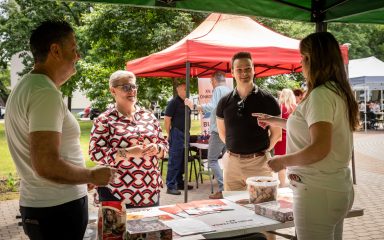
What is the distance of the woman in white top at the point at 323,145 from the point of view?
2021 mm

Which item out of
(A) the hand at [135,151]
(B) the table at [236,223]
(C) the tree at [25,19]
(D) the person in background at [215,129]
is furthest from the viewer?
(C) the tree at [25,19]

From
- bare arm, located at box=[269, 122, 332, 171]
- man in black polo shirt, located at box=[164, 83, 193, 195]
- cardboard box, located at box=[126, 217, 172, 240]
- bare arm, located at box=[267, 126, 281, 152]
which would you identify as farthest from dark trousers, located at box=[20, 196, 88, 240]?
man in black polo shirt, located at box=[164, 83, 193, 195]

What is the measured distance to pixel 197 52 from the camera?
588 cm

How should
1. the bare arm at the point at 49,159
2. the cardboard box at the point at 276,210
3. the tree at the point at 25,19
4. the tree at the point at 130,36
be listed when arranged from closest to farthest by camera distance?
the bare arm at the point at 49,159 → the cardboard box at the point at 276,210 → the tree at the point at 130,36 → the tree at the point at 25,19

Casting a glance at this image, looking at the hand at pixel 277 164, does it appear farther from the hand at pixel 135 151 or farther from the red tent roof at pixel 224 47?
the red tent roof at pixel 224 47

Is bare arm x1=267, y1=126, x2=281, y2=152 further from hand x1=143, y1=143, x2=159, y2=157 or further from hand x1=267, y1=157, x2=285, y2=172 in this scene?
hand x1=267, y1=157, x2=285, y2=172

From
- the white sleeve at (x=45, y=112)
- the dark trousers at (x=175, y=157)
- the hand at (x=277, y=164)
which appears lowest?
the dark trousers at (x=175, y=157)

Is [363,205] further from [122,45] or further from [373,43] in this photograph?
[373,43]

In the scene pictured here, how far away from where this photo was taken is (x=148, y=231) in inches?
77.0

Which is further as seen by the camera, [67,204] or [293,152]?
[293,152]

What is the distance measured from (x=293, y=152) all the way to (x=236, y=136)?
1.26 metres

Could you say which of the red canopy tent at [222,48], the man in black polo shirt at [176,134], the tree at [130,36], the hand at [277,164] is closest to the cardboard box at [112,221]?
the hand at [277,164]

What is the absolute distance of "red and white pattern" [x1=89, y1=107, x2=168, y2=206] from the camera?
2.89 meters

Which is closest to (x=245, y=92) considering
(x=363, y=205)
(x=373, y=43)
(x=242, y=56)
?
(x=242, y=56)
